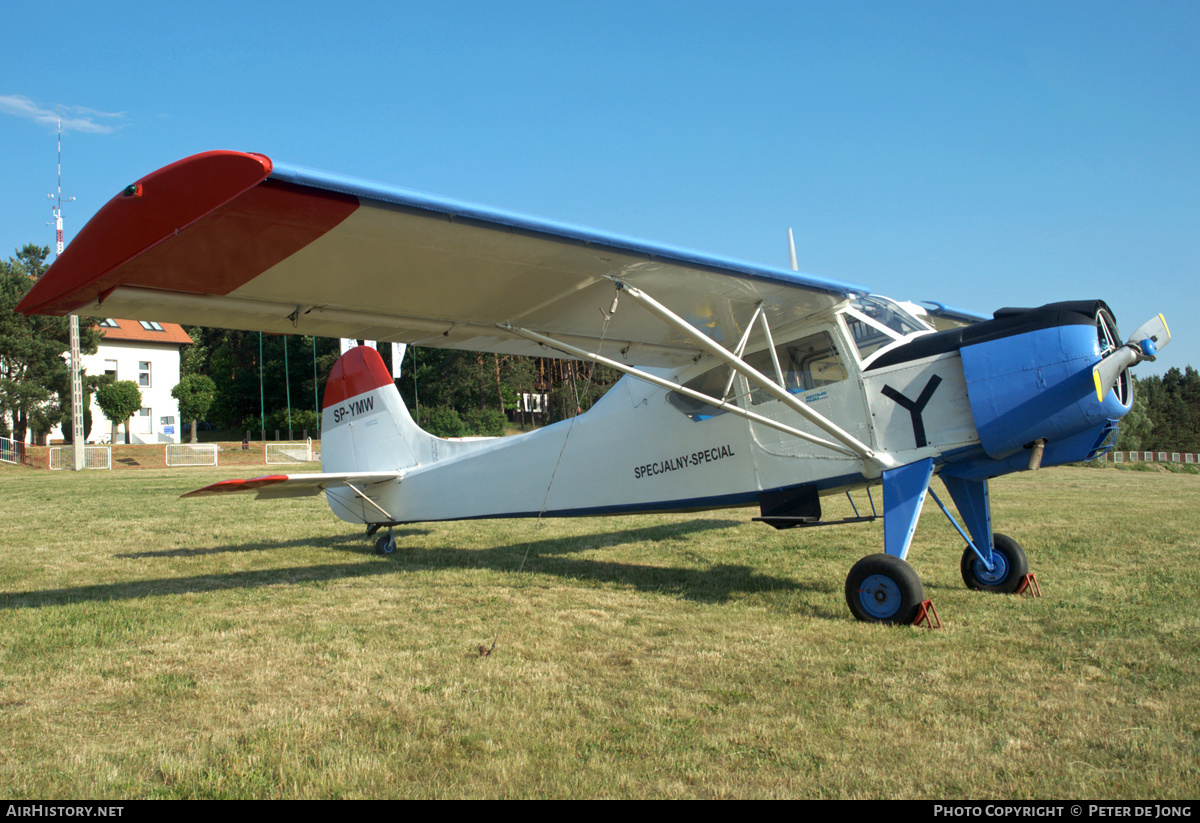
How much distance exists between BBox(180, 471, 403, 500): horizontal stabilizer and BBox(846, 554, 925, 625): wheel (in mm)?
4537

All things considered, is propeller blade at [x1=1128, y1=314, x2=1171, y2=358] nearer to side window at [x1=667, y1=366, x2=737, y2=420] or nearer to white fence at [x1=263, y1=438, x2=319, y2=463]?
side window at [x1=667, y1=366, x2=737, y2=420]

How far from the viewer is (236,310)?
4867 millimetres

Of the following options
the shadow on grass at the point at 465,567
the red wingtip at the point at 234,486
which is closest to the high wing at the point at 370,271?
the red wingtip at the point at 234,486

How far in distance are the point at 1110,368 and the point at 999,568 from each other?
6.09 feet

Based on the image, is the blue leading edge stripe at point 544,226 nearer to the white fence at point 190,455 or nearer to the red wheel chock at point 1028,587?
the red wheel chock at point 1028,587

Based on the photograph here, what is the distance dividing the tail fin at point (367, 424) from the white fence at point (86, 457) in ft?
91.5

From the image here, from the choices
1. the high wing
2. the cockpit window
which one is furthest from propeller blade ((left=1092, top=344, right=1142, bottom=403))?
the high wing

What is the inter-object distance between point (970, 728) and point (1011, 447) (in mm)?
2487

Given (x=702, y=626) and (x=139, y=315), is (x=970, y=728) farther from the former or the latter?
(x=139, y=315)

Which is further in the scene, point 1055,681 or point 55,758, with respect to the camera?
point 1055,681

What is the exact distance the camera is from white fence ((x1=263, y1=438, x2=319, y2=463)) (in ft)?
116

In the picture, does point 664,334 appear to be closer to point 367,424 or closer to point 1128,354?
point 1128,354
